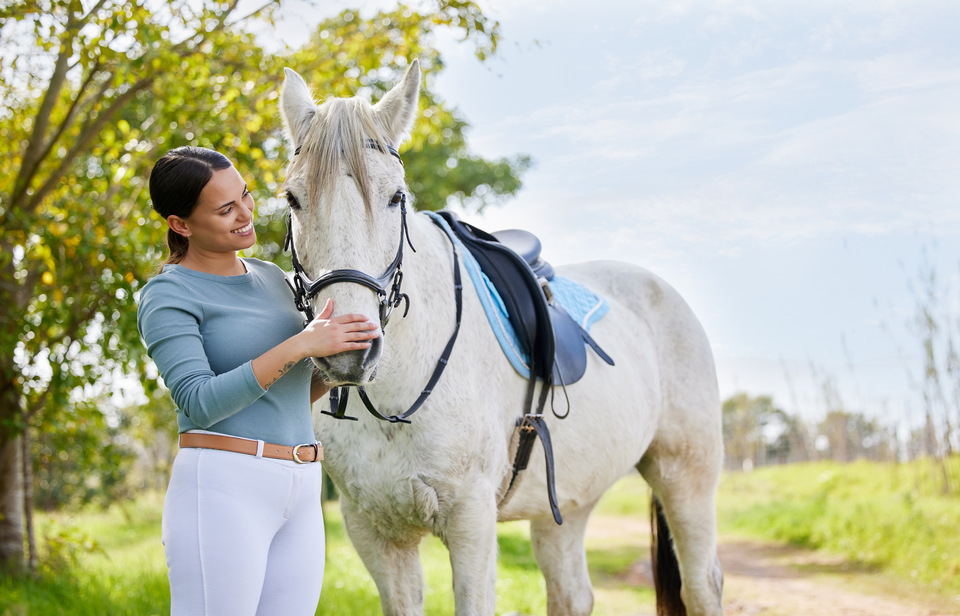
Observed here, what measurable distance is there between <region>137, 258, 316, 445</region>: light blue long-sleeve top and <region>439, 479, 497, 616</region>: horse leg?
0.74 meters

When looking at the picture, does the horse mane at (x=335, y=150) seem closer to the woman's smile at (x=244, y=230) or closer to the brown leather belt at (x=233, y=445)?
the woman's smile at (x=244, y=230)

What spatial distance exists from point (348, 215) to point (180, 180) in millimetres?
388

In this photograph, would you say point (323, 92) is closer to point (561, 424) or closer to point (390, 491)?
point (561, 424)

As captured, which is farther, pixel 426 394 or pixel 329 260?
pixel 426 394

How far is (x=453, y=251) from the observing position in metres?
2.60

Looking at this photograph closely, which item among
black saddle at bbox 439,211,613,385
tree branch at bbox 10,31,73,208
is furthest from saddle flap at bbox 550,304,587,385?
tree branch at bbox 10,31,73,208

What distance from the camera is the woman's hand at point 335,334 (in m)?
1.52

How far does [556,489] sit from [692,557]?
3.97 ft

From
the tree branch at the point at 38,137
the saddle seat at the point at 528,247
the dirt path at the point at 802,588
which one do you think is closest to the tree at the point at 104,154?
the tree branch at the point at 38,137

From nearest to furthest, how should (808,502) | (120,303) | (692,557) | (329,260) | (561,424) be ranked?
1. (329,260)
2. (561,424)
3. (692,557)
4. (120,303)
5. (808,502)

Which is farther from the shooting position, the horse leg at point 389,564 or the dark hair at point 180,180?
the horse leg at point 389,564

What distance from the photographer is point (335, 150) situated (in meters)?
1.82

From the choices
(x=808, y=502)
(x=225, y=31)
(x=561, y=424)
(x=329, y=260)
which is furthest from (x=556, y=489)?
(x=808, y=502)

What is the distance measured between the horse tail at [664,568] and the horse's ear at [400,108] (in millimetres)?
2706
